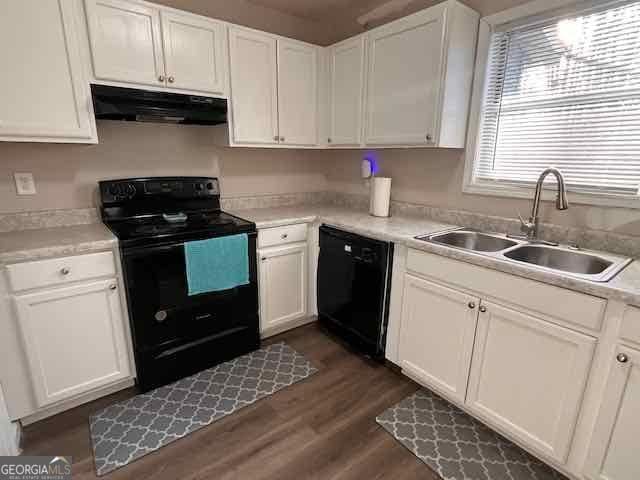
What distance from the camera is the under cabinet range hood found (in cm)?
176

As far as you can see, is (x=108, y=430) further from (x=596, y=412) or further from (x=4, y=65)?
(x=596, y=412)

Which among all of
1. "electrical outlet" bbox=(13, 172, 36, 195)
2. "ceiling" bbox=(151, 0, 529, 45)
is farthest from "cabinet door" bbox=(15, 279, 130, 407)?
"ceiling" bbox=(151, 0, 529, 45)

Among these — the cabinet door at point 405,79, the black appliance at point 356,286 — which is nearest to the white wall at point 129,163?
the black appliance at point 356,286

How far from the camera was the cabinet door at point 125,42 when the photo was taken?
67.7 inches

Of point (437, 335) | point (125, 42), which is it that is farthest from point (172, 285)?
point (437, 335)

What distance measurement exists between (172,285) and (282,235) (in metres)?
0.79

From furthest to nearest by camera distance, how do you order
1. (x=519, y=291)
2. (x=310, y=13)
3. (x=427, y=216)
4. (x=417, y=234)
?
1. (x=310, y=13)
2. (x=427, y=216)
3. (x=417, y=234)
4. (x=519, y=291)

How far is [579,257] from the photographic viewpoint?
162 cm

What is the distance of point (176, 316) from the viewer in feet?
6.34

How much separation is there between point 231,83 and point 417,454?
2.39 meters

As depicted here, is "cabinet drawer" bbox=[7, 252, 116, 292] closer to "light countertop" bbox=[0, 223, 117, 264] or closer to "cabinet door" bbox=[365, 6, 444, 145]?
"light countertop" bbox=[0, 223, 117, 264]

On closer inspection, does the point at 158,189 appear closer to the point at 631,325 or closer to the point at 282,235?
the point at 282,235

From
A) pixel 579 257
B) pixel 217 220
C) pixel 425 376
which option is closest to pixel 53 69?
pixel 217 220

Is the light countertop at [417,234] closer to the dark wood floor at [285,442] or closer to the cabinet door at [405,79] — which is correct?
the cabinet door at [405,79]
